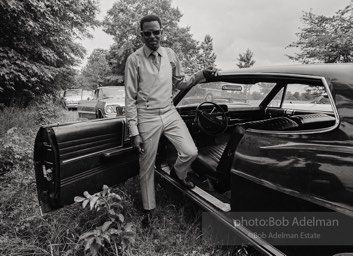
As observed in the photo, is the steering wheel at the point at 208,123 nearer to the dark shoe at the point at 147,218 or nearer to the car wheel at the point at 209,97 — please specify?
the car wheel at the point at 209,97

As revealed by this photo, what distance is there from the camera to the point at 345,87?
1510mm

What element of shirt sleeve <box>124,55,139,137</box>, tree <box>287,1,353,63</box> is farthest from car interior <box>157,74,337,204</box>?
tree <box>287,1,353,63</box>

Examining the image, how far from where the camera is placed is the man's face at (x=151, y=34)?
2.45 meters

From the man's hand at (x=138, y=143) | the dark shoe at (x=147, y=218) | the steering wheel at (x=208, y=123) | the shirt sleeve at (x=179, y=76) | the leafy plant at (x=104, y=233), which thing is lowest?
the dark shoe at (x=147, y=218)

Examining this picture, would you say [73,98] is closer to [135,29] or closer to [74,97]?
[74,97]

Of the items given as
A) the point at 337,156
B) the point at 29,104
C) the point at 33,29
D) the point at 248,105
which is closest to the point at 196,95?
the point at 248,105

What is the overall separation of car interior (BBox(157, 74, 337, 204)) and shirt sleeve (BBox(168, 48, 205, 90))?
0.16 metres

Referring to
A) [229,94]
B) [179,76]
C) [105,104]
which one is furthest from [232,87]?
[105,104]

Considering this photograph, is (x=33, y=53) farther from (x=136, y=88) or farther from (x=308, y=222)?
(x=308, y=222)

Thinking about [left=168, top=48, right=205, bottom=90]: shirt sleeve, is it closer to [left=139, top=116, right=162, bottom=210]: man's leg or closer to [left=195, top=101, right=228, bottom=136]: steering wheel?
[left=195, top=101, right=228, bottom=136]: steering wheel

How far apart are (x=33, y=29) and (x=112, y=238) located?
652 cm

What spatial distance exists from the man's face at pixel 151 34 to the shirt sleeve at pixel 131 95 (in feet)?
0.71

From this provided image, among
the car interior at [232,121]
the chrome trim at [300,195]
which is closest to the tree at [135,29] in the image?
the car interior at [232,121]

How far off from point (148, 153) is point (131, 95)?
0.57 metres
